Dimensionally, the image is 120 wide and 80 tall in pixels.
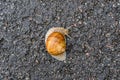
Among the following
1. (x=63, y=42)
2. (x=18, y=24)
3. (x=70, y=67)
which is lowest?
(x=70, y=67)

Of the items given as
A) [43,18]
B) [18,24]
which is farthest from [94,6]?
[18,24]

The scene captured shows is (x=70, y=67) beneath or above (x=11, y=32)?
beneath

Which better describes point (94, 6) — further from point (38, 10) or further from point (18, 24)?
point (18, 24)

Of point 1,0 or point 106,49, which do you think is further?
point 1,0
